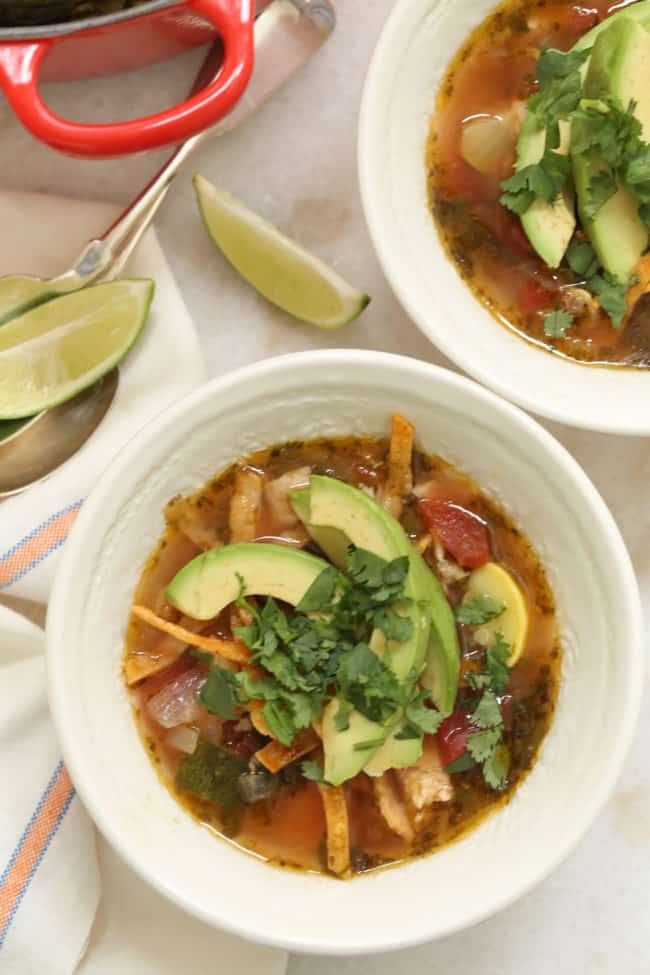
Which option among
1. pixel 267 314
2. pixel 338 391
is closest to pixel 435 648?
pixel 338 391

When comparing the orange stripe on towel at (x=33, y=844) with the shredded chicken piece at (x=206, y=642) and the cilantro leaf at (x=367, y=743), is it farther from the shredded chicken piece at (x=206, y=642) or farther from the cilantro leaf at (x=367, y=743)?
the cilantro leaf at (x=367, y=743)

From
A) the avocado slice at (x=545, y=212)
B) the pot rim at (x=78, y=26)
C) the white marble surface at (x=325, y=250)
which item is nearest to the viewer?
the pot rim at (x=78, y=26)

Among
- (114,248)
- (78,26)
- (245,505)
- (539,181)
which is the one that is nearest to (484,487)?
(245,505)

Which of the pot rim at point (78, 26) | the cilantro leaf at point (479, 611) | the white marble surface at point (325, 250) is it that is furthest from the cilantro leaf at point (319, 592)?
the pot rim at point (78, 26)

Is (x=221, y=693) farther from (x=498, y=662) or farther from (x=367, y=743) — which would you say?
(x=498, y=662)

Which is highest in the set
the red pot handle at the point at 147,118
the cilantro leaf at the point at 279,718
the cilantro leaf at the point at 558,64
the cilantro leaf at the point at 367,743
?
the red pot handle at the point at 147,118

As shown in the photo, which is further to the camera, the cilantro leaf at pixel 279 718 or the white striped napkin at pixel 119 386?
the white striped napkin at pixel 119 386

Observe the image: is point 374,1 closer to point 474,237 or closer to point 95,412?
point 474,237
